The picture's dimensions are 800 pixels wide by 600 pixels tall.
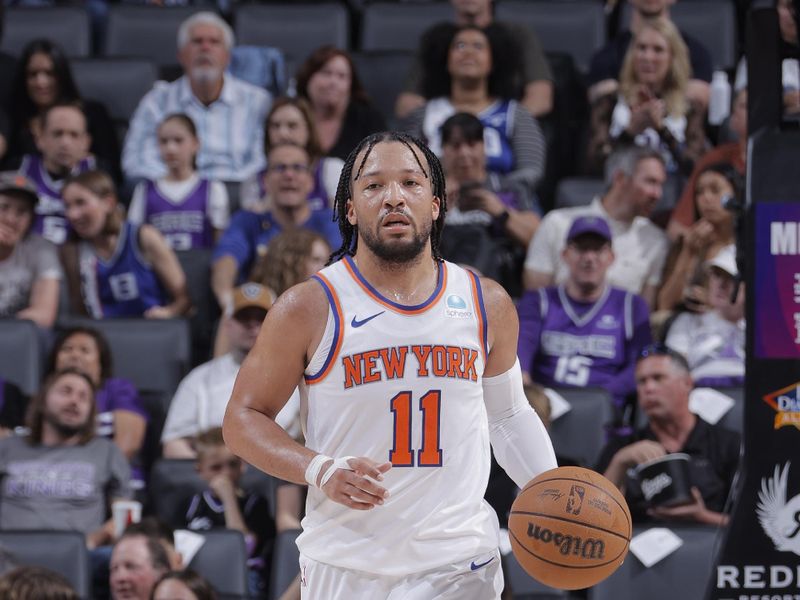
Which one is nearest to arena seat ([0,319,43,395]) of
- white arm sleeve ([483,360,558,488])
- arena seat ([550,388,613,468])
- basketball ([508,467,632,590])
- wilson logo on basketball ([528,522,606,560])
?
arena seat ([550,388,613,468])

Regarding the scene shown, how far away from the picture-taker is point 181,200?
8.19 meters

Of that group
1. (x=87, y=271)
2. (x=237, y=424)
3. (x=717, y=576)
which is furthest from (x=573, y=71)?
(x=237, y=424)

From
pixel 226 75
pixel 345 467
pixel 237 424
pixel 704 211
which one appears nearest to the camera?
pixel 345 467

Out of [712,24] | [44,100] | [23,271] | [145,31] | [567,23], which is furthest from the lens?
[145,31]

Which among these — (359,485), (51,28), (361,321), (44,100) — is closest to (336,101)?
(44,100)

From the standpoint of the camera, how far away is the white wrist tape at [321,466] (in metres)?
3.40

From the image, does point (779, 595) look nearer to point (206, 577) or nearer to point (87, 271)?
point (206, 577)

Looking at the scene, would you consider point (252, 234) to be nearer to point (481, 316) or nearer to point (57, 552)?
point (57, 552)

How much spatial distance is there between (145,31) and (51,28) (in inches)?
23.7

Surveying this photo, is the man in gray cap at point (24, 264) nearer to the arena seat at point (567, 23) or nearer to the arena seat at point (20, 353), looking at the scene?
the arena seat at point (20, 353)

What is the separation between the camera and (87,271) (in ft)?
25.6

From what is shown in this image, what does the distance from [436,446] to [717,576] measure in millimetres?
1127

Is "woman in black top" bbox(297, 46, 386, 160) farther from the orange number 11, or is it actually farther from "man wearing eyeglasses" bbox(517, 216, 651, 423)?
the orange number 11

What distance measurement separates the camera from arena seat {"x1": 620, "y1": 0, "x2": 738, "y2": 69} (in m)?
9.34
